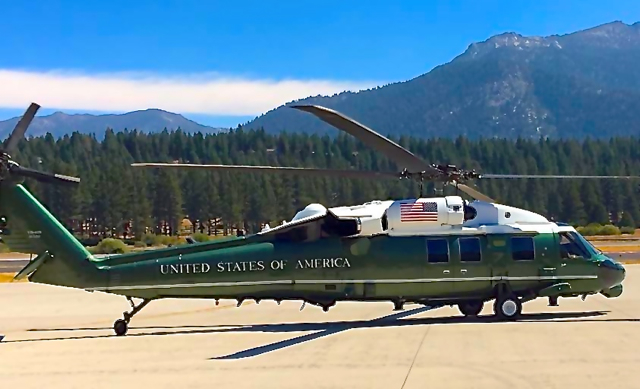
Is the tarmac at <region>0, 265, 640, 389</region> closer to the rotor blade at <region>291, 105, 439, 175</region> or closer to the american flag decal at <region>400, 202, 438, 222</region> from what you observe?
the american flag decal at <region>400, 202, 438, 222</region>

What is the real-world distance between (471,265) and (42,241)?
10.1m

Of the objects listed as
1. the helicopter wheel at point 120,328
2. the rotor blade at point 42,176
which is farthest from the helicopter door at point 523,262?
the rotor blade at point 42,176

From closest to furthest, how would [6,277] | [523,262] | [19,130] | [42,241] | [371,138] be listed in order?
[371,138] < [19,130] < [42,241] < [523,262] < [6,277]

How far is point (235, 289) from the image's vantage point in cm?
1742

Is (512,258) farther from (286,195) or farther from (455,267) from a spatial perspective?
(286,195)

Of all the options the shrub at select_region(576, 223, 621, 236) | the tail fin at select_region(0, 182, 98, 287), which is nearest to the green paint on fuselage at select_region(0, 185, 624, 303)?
the tail fin at select_region(0, 182, 98, 287)

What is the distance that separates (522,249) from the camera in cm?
1822

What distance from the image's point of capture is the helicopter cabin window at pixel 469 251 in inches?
707

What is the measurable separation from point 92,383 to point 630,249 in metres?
45.9

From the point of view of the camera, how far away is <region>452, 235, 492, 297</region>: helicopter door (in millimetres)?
17938

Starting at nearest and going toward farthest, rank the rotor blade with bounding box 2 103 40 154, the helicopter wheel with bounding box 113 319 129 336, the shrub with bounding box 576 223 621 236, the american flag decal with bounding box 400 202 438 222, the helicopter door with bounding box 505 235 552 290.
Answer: the rotor blade with bounding box 2 103 40 154 → the helicopter wheel with bounding box 113 319 129 336 → the american flag decal with bounding box 400 202 438 222 → the helicopter door with bounding box 505 235 552 290 → the shrub with bounding box 576 223 621 236

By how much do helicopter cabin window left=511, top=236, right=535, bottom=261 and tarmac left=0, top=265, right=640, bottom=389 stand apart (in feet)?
4.95

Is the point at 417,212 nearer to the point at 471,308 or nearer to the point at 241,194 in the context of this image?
the point at 471,308

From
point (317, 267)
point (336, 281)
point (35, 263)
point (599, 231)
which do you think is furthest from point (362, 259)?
point (599, 231)
